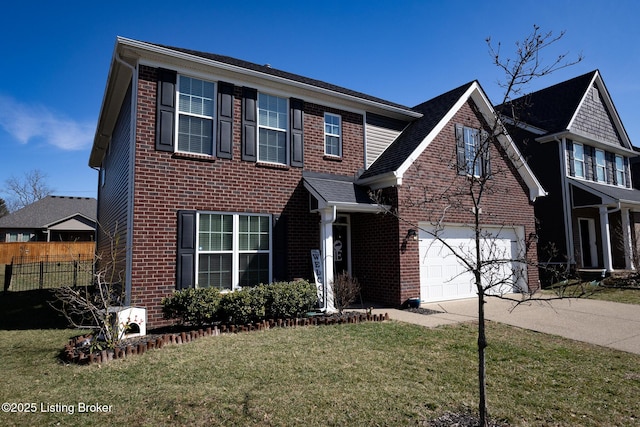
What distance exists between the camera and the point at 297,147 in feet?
35.0

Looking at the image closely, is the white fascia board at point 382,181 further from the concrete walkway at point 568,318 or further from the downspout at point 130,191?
the downspout at point 130,191

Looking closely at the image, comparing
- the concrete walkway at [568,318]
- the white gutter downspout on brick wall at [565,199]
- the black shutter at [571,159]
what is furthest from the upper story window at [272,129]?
the black shutter at [571,159]

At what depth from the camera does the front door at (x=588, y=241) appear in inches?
722

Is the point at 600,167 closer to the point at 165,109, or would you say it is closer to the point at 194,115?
the point at 194,115

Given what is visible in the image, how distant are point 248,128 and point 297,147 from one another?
1500mm

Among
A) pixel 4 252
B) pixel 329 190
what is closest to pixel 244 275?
pixel 329 190

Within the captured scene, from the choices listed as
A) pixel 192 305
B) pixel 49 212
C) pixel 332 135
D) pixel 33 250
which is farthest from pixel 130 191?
pixel 49 212

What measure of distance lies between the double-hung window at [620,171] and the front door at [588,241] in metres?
3.66

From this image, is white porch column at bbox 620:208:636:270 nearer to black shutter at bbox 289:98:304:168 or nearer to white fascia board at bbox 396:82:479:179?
white fascia board at bbox 396:82:479:179

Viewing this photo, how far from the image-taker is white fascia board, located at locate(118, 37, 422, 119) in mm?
8320

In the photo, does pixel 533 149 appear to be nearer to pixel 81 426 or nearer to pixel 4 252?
pixel 81 426

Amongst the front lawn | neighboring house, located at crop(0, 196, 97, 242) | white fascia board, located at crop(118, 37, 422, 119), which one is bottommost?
the front lawn

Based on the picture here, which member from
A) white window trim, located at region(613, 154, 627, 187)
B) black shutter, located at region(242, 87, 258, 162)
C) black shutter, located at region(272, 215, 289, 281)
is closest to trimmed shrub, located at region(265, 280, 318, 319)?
black shutter, located at region(272, 215, 289, 281)

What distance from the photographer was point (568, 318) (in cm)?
893
